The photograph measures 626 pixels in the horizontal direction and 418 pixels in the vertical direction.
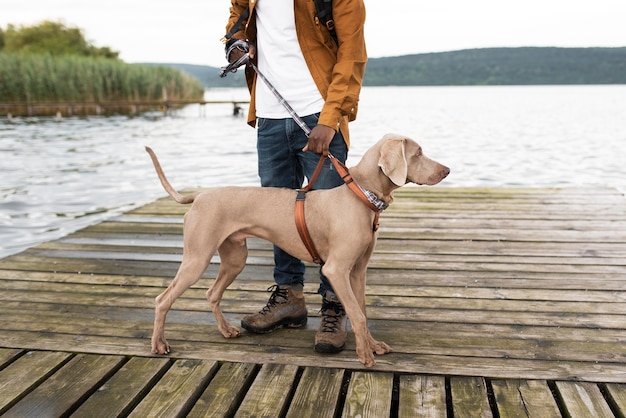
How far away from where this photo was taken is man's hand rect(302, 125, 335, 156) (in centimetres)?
288

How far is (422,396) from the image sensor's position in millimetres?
2508

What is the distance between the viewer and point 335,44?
3090mm

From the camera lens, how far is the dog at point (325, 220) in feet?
9.05

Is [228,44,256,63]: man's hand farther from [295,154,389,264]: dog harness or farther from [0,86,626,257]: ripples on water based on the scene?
[0,86,626,257]: ripples on water

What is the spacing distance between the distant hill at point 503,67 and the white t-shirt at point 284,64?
3258 inches

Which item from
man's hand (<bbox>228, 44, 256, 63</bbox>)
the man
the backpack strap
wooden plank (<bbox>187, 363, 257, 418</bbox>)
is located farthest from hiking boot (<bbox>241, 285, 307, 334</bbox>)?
the backpack strap

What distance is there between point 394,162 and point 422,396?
1126 mm

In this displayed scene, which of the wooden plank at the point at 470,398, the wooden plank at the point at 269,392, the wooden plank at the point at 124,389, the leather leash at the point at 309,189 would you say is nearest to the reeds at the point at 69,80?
the leather leash at the point at 309,189

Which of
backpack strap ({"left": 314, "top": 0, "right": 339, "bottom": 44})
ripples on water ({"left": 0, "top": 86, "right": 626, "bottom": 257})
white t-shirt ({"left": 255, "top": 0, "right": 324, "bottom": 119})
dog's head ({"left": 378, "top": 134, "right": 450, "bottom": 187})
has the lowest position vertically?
ripples on water ({"left": 0, "top": 86, "right": 626, "bottom": 257})

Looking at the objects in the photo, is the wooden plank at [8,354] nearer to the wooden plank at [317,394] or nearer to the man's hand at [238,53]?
the wooden plank at [317,394]

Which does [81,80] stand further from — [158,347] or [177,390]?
[177,390]

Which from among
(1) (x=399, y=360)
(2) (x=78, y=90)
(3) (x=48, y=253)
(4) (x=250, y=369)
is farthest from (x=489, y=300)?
(2) (x=78, y=90)

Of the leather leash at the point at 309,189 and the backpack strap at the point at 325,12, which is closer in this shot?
the leather leash at the point at 309,189

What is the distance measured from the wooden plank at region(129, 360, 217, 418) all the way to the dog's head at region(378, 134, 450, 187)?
4.48 ft
